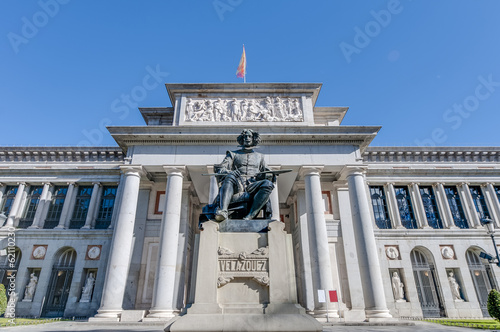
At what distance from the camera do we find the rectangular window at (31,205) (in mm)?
24803

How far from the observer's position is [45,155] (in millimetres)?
26078

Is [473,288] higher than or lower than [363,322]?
higher

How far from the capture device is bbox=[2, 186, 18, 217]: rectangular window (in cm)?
2525

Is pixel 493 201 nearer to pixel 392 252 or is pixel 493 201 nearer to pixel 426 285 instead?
pixel 426 285

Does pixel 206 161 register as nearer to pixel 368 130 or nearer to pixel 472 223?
pixel 368 130

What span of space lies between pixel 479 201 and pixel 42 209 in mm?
37588

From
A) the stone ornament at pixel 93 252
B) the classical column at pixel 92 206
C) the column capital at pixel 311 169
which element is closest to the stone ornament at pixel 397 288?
the column capital at pixel 311 169

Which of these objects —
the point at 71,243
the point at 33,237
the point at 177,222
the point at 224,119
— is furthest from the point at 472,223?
the point at 33,237

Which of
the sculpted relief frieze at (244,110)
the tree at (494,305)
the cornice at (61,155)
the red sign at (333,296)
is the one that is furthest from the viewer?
the cornice at (61,155)

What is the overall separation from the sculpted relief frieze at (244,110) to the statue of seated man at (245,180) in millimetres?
14752

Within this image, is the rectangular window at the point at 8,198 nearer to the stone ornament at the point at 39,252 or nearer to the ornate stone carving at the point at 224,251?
the stone ornament at the point at 39,252

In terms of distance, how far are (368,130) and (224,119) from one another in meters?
10.1

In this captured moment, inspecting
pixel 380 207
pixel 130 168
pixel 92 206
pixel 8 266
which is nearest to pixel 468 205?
pixel 380 207

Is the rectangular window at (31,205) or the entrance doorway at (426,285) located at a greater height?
the rectangular window at (31,205)
